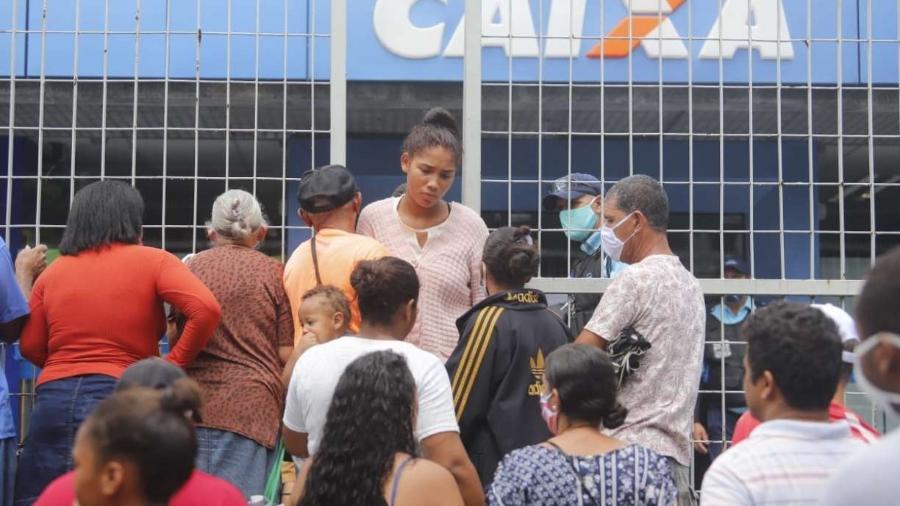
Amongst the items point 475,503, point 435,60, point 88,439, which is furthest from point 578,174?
point 435,60

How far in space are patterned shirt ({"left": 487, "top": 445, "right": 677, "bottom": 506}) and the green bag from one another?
1.29m

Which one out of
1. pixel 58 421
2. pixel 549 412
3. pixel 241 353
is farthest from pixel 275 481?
pixel 549 412

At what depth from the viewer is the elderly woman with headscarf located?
14.3ft

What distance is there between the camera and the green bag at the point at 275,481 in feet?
14.5

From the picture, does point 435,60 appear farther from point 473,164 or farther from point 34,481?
point 34,481

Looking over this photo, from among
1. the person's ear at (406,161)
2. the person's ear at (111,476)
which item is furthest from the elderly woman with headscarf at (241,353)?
the person's ear at (111,476)

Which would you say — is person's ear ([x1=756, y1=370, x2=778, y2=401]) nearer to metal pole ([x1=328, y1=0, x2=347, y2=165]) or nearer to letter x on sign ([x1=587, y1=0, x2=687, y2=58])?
metal pole ([x1=328, y1=0, x2=347, y2=165])

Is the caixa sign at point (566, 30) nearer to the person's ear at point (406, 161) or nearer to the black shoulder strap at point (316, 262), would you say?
the person's ear at point (406, 161)

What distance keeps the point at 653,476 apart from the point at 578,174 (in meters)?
2.20

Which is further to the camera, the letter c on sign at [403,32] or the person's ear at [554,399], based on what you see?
the letter c on sign at [403,32]

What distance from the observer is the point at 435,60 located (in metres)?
9.48

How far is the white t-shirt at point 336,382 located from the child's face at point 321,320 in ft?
1.37

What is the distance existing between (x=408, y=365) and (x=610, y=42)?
4.87 m

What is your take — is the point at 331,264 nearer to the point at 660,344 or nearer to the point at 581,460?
the point at 660,344
